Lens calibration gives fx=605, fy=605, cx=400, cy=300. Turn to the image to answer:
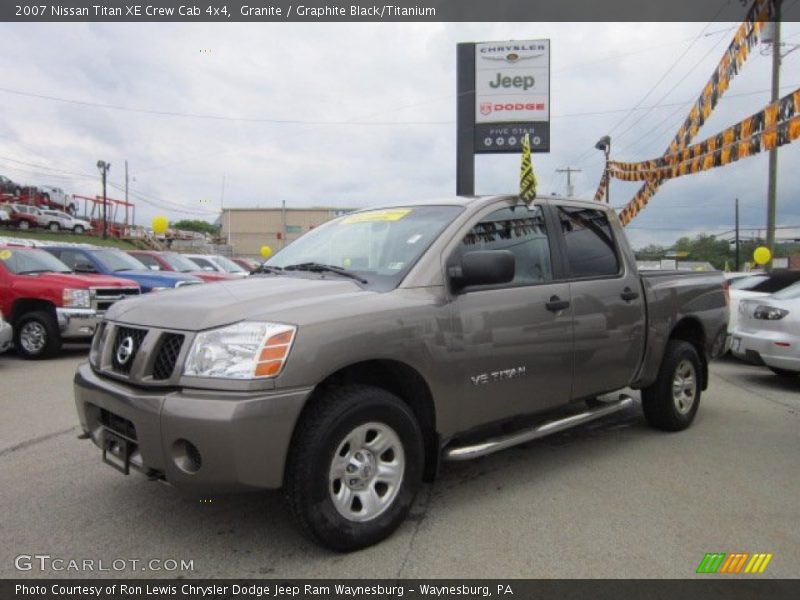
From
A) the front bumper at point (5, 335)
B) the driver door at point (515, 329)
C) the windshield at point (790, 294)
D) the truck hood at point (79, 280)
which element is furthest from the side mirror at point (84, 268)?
the windshield at point (790, 294)

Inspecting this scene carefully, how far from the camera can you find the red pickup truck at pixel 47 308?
8984 millimetres

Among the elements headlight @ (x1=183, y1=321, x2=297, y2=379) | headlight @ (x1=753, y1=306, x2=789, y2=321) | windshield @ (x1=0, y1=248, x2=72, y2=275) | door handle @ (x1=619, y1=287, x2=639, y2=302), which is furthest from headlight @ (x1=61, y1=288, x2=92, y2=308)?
headlight @ (x1=753, y1=306, x2=789, y2=321)

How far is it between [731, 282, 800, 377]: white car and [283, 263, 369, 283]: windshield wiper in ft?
19.5

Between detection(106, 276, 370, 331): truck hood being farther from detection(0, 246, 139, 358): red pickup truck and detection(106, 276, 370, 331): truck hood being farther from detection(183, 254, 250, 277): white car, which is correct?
detection(183, 254, 250, 277): white car

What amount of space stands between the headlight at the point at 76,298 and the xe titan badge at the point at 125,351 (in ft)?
22.2

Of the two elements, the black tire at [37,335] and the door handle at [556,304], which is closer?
the door handle at [556,304]

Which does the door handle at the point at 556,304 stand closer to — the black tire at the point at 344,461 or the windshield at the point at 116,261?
the black tire at the point at 344,461

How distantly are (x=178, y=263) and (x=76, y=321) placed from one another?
6.60 m

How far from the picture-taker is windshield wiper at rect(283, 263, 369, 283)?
11.4 ft

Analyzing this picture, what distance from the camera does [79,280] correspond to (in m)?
9.20

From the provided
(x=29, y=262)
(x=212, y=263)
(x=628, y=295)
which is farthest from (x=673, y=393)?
(x=212, y=263)

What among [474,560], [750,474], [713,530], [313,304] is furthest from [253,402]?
[750,474]

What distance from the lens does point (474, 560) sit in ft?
9.57
